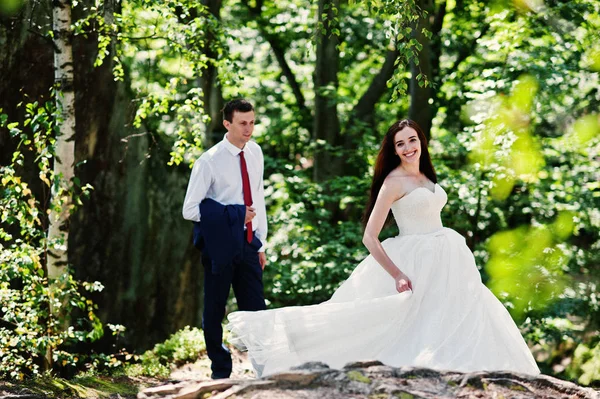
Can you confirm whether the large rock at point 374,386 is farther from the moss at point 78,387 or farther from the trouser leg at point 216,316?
the trouser leg at point 216,316

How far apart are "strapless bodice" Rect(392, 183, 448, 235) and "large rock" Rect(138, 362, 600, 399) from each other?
4.23 feet

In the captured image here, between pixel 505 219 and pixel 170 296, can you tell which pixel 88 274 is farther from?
pixel 505 219

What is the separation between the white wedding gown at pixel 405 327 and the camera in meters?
4.80

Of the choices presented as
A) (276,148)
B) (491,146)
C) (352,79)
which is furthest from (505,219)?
(352,79)

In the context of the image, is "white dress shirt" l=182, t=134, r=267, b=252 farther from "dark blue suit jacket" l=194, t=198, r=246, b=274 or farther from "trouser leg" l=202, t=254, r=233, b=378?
"trouser leg" l=202, t=254, r=233, b=378

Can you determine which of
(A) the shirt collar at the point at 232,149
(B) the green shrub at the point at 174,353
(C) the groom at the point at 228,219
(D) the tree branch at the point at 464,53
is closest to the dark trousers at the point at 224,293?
(C) the groom at the point at 228,219

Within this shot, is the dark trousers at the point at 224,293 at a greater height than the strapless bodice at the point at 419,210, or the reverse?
the strapless bodice at the point at 419,210

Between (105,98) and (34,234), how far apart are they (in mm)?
2975

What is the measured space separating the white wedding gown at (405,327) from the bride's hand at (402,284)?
0.11 ft

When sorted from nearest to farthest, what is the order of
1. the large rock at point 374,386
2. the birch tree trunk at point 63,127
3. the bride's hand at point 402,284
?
1. the large rock at point 374,386
2. the bride's hand at point 402,284
3. the birch tree trunk at point 63,127

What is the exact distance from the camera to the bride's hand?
5008 millimetres

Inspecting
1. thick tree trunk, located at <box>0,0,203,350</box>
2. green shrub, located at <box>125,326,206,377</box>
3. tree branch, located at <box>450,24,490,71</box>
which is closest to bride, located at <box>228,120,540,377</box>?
green shrub, located at <box>125,326,206,377</box>

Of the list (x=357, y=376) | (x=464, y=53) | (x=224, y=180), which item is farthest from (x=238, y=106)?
(x=464, y=53)

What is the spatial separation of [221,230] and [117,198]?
3615 mm
